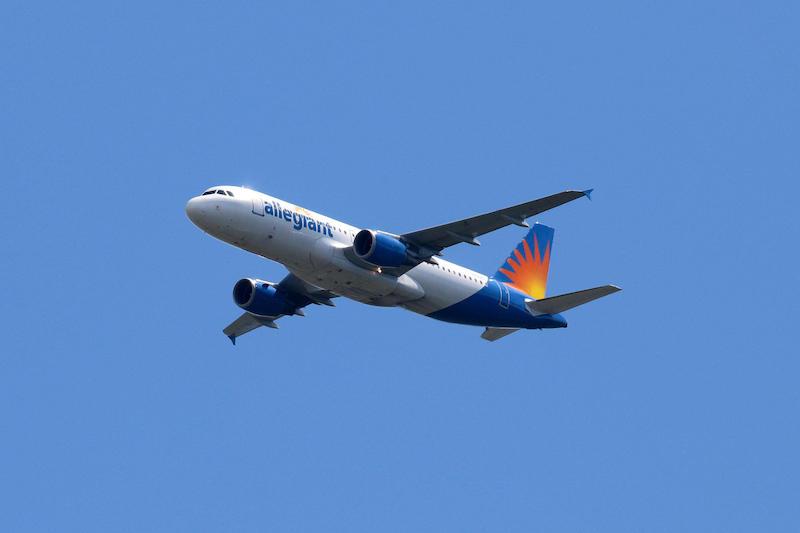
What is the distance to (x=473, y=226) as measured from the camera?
54.1m

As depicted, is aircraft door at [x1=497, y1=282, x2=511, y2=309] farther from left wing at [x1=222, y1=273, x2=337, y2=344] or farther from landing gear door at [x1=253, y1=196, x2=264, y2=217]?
landing gear door at [x1=253, y1=196, x2=264, y2=217]

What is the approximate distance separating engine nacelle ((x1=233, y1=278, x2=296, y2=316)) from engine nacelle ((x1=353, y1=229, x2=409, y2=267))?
27.3ft

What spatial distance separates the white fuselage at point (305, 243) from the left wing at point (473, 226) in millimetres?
1766

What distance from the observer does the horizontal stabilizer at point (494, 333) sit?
205 ft

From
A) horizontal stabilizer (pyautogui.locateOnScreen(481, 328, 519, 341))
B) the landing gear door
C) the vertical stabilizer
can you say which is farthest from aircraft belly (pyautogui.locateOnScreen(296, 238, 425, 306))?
the vertical stabilizer

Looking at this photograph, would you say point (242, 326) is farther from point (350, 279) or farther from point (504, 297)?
point (504, 297)

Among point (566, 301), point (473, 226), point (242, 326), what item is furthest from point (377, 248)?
point (242, 326)

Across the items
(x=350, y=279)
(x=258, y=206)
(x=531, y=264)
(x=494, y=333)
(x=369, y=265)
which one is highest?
(x=531, y=264)

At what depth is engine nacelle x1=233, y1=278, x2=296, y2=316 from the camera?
199 feet

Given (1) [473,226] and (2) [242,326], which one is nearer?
(1) [473,226]

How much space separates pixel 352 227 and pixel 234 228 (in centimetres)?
538

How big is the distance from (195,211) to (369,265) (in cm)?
703

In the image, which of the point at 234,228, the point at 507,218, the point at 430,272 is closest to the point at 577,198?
the point at 507,218

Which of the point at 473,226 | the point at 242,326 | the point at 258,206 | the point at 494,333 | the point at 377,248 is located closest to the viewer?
the point at 258,206
